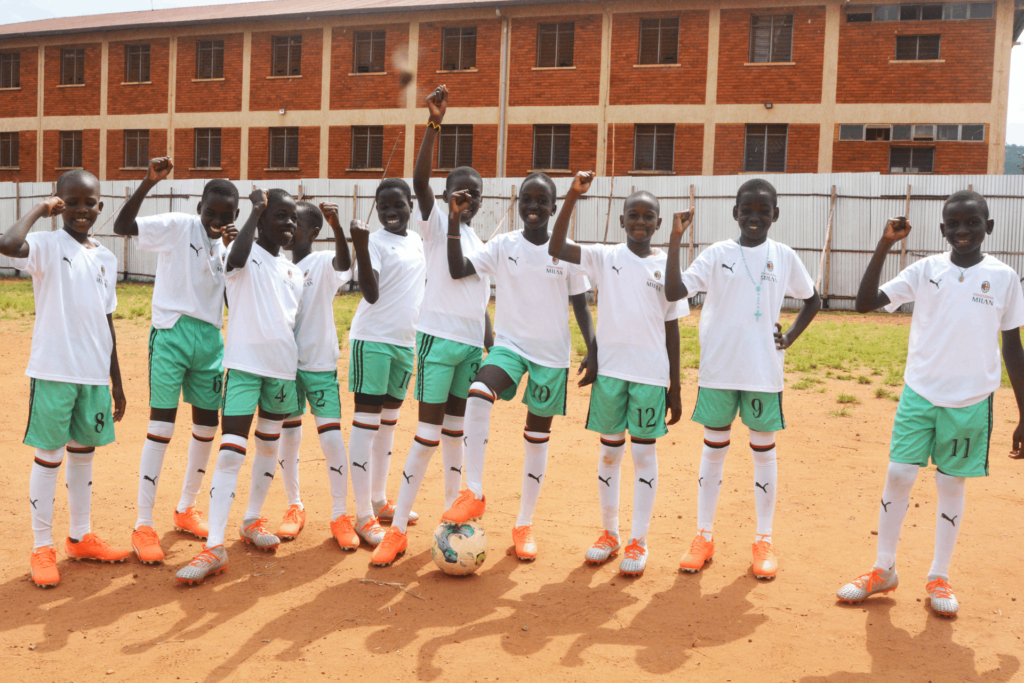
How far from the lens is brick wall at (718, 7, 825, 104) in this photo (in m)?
22.8

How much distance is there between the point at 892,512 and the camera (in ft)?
14.5

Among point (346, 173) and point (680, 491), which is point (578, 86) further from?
point (680, 491)

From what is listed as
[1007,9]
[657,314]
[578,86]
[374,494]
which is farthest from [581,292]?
[1007,9]

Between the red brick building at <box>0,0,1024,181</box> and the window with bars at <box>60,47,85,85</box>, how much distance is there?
7cm

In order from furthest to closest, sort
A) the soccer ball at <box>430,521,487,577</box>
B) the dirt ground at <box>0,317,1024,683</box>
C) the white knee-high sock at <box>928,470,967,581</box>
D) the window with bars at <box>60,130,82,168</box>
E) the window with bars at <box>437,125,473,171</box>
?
the window with bars at <box>60,130,82,168</box>
the window with bars at <box>437,125,473,171</box>
the soccer ball at <box>430,521,487,577</box>
the white knee-high sock at <box>928,470,967,581</box>
the dirt ground at <box>0,317,1024,683</box>

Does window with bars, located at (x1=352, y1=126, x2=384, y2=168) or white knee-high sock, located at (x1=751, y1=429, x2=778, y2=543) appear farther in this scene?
window with bars, located at (x1=352, y1=126, x2=384, y2=168)

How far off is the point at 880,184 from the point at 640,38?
27.3 feet

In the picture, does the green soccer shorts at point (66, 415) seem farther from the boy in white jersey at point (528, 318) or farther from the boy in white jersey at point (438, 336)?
the boy in white jersey at point (528, 318)

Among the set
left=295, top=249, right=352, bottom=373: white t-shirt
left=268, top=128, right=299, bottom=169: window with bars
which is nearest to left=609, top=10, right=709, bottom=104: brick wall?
left=268, top=128, right=299, bottom=169: window with bars

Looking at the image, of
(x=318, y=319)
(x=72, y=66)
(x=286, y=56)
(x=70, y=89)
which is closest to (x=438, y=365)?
(x=318, y=319)

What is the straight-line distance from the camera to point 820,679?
3551 millimetres

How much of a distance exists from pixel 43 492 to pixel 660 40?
2245 cm

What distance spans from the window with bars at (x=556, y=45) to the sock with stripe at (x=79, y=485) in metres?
22.0

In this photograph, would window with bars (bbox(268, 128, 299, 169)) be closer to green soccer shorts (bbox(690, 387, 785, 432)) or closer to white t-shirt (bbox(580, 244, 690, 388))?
white t-shirt (bbox(580, 244, 690, 388))
